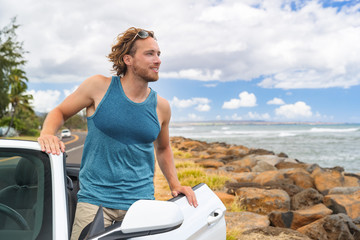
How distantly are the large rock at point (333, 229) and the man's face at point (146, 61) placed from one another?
4.01 metres

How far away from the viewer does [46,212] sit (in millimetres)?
1775

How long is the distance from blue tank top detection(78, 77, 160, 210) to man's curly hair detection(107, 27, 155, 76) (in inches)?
11.1

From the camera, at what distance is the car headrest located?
6.37ft

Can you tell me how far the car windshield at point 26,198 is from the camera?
5.87ft

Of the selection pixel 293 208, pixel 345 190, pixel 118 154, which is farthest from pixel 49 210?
pixel 345 190

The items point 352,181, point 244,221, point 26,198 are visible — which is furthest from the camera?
point 352,181

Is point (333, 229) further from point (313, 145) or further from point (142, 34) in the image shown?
point (313, 145)

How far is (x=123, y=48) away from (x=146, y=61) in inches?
10.0

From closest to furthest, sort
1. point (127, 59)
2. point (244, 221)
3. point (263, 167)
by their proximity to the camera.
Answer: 1. point (127, 59)
2. point (244, 221)
3. point (263, 167)

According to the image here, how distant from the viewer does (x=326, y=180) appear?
10.6m

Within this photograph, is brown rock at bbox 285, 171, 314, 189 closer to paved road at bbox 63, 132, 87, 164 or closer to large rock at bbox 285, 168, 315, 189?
large rock at bbox 285, 168, 315, 189

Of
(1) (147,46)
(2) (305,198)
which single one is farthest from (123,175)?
(2) (305,198)

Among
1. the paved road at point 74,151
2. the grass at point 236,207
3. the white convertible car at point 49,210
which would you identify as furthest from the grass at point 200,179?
the paved road at point 74,151

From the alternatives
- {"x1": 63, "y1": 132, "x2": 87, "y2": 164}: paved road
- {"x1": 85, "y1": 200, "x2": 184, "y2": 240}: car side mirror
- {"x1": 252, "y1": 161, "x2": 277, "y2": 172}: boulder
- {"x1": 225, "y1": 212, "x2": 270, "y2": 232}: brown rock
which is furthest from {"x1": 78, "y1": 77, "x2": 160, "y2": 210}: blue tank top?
{"x1": 63, "y1": 132, "x2": 87, "y2": 164}: paved road
